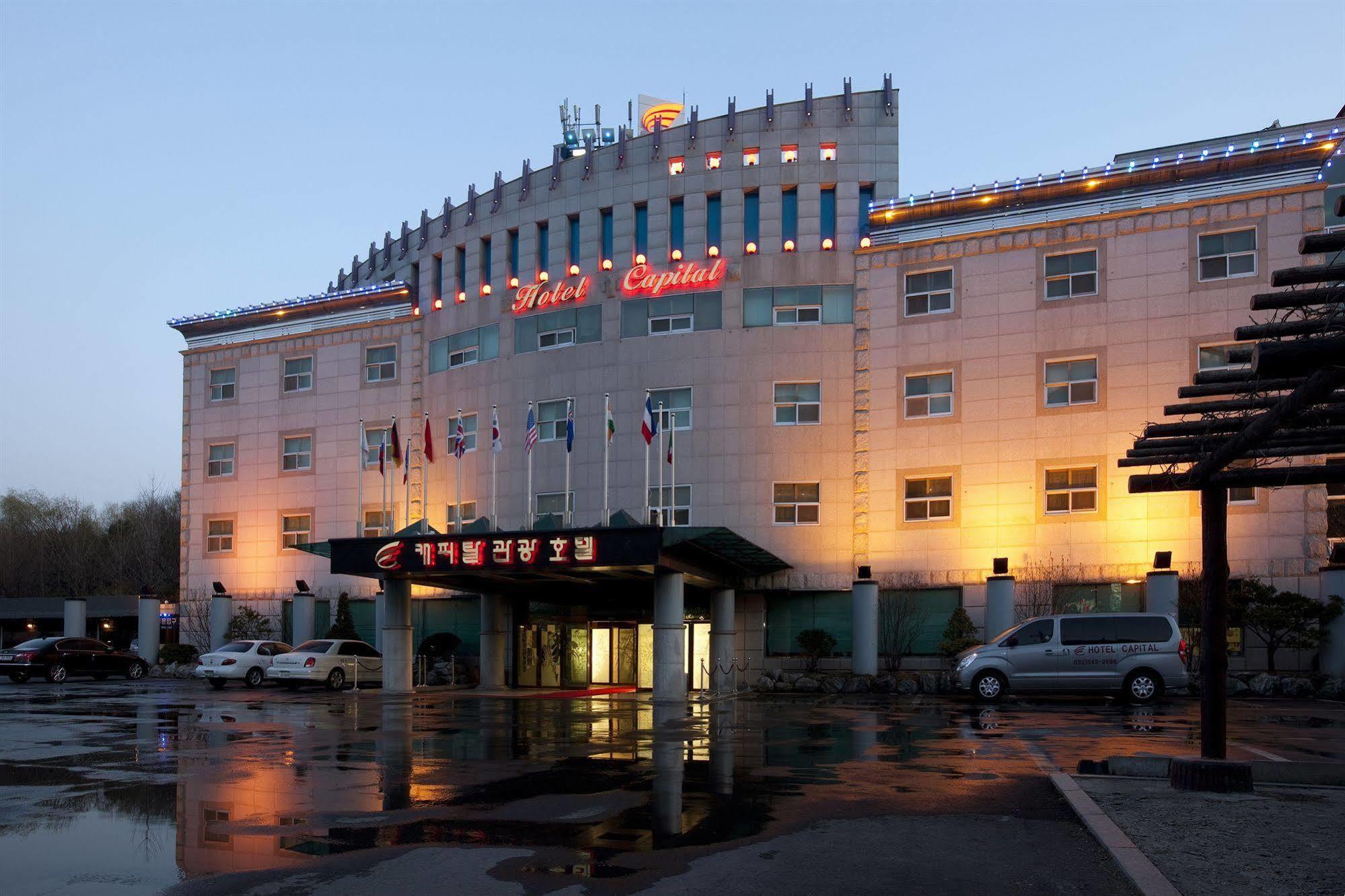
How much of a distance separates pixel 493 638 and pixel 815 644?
1078cm

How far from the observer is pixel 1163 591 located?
3681 cm

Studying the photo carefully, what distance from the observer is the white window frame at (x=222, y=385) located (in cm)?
5466

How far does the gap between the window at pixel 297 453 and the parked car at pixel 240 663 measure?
12.9 meters

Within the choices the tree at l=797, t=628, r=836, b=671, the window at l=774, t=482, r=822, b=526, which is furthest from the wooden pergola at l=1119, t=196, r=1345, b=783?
the window at l=774, t=482, r=822, b=526

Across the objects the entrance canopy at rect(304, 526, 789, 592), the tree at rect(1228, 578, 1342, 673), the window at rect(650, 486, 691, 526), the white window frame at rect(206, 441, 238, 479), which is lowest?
the tree at rect(1228, 578, 1342, 673)

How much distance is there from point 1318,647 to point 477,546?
2419cm

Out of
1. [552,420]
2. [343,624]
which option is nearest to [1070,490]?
[552,420]

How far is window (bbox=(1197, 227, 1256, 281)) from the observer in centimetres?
3812

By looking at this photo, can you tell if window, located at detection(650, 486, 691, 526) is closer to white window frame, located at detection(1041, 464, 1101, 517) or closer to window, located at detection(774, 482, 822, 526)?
window, located at detection(774, 482, 822, 526)

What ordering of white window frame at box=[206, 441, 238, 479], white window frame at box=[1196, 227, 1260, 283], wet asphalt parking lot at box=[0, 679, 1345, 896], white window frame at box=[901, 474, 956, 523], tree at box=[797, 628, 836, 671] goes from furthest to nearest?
white window frame at box=[206, 441, 238, 479] < tree at box=[797, 628, 836, 671] < white window frame at box=[901, 474, 956, 523] < white window frame at box=[1196, 227, 1260, 283] < wet asphalt parking lot at box=[0, 679, 1345, 896]

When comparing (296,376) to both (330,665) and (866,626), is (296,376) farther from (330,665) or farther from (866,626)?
(866,626)

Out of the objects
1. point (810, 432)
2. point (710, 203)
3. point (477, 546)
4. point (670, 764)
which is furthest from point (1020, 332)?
point (670, 764)

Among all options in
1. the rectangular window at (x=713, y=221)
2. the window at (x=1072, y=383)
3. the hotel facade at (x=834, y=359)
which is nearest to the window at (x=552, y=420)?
the hotel facade at (x=834, y=359)

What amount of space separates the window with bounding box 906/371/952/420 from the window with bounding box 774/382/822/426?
3077 mm
